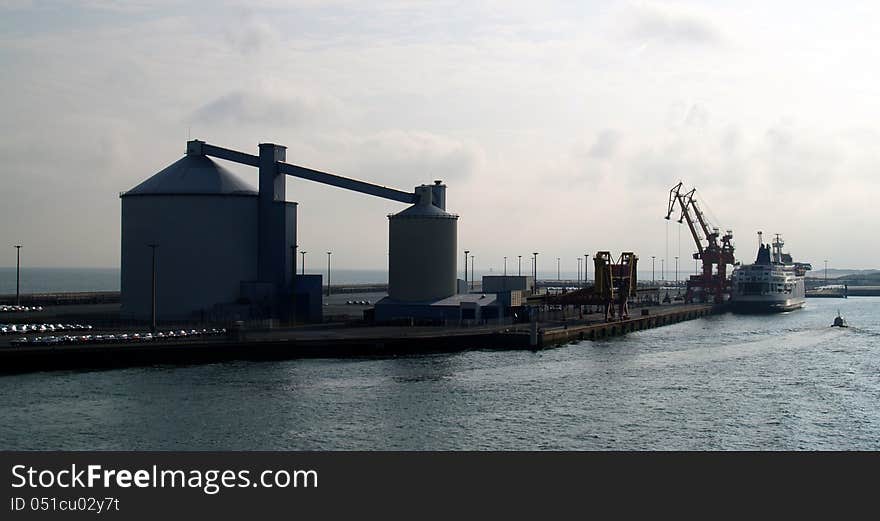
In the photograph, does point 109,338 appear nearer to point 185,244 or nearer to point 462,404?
point 185,244

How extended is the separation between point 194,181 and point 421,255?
69.4ft

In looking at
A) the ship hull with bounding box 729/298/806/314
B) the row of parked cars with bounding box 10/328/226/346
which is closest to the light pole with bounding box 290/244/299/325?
the row of parked cars with bounding box 10/328/226/346

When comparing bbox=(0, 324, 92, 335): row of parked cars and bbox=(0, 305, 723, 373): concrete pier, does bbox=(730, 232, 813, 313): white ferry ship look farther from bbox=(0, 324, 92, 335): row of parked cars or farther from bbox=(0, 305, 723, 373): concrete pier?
bbox=(0, 324, 92, 335): row of parked cars

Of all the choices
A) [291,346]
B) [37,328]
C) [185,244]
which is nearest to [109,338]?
[37,328]

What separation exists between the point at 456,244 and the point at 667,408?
41554 millimetres

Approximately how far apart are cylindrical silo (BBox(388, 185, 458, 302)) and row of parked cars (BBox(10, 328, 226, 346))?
20089 mm

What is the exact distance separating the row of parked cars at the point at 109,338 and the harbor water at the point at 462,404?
5819 millimetres

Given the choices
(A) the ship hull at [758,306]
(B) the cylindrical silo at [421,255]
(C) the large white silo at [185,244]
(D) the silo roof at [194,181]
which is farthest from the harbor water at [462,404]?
(A) the ship hull at [758,306]

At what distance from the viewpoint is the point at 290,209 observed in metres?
87.2

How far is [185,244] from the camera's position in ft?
268

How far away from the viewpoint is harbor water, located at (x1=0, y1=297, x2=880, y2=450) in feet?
129

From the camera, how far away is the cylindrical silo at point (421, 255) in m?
84.6
